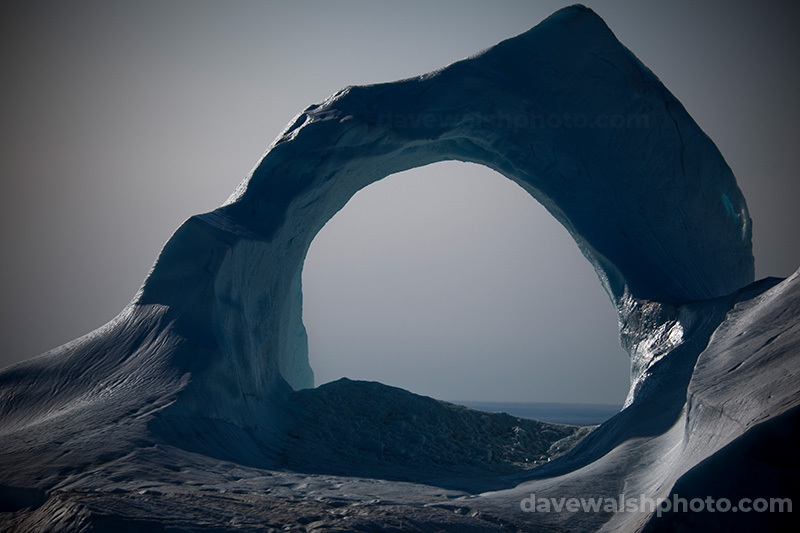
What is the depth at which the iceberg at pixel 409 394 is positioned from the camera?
9.29 ft

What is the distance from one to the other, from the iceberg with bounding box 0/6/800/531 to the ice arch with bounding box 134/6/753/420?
2 cm

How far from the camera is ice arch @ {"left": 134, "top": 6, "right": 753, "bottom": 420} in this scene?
531 cm

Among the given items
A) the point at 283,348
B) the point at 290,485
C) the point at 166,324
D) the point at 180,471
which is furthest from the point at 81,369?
the point at 283,348

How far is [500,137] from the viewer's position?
5844 mm

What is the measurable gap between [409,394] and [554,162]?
261 cm

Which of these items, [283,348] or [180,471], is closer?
[180,471]

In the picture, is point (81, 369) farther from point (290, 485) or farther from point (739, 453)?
point (739, 453)

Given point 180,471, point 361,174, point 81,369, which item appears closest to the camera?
point 180,471

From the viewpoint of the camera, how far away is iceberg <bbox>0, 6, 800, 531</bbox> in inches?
111

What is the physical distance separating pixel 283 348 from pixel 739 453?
525 cm

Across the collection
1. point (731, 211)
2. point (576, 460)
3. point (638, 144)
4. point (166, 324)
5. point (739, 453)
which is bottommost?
point (576, 460)

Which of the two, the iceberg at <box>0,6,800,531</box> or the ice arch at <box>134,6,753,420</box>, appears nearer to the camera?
the iceberg at <box>0,6,800,531</box>

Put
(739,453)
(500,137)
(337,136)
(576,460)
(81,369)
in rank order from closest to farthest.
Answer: (739,453) < (576,460) < (81,369) < (337,136) < (500,137)

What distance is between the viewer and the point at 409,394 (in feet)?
19.8
